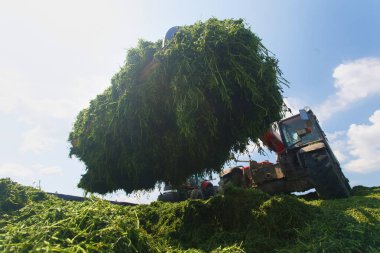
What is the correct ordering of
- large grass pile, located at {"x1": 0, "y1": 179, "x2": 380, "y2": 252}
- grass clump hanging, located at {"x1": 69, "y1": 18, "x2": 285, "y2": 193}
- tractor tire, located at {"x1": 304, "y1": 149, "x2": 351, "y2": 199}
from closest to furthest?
large grass pile, located at {"x1": 0, "y1": 179, "x2": 380, "y2": 252}
grass clump hanging, located at {"x1": 69, "y1": 18, "x2": 285, "y2": 193}
tractor tire, located at {"x1": 304, "y1": 149, "x2": 351, "y2": 199}

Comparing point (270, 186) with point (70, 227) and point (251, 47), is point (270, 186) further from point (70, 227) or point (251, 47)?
point (70, 227)

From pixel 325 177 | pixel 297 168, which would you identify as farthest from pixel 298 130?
pixel 325 177

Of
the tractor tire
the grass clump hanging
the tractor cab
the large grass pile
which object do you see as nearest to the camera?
the large grass pile

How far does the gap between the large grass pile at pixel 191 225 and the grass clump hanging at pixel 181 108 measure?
728 mm

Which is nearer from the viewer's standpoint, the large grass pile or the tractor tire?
the large grass pile

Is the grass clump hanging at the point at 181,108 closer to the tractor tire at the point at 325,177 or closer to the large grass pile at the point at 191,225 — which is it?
the large grass pile at the point at 191,225

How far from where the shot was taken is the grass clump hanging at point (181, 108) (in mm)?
3955

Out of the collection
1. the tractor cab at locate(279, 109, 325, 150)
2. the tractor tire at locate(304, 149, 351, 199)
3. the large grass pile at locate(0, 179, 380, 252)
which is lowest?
the large grass pile at locate(0, 179, 380, 252)

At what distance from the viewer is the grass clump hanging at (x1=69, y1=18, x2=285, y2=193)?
3.96m

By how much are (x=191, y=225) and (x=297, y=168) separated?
428 centimetres

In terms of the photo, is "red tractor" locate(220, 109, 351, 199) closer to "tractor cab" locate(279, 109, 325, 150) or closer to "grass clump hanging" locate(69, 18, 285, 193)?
"tractor cab" locate(279, 109, 325, 150)

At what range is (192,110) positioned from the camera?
3.91m

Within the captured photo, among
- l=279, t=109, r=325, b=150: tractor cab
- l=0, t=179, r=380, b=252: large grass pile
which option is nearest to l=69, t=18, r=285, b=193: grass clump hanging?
l=0, t=179, r=380, b=252: large grass pile

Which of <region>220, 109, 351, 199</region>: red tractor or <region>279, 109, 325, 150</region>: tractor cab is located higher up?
<region>279, 109, 325, 150</region>: tractor cab
